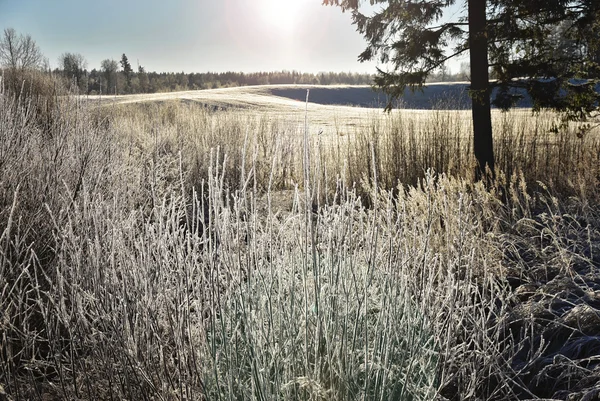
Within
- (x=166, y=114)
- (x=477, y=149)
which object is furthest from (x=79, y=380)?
(x=166, y=114)

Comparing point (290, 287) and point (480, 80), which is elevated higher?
point (480, 80)

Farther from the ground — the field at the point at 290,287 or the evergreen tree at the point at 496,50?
the evergreen tree at the point at 496,50

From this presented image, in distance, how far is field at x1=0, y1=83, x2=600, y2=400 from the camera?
1.67 m

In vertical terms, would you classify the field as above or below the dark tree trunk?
below

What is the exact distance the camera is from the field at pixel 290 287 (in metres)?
1.67

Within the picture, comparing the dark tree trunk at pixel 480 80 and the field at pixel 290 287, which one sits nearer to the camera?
the field at pixel 290 287

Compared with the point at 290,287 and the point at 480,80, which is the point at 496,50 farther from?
the point at 290,287

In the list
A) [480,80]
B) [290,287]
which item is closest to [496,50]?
[480,80]

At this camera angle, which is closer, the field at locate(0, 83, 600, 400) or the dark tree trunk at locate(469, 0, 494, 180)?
the field at locate(0, 83, 600, 400)

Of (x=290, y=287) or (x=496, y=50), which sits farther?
(x=496, y=50)

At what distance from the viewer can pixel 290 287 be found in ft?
5.55

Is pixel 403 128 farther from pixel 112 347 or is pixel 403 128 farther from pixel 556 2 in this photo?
pixel 112 347

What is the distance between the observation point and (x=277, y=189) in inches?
317

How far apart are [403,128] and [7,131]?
5.16 metres
